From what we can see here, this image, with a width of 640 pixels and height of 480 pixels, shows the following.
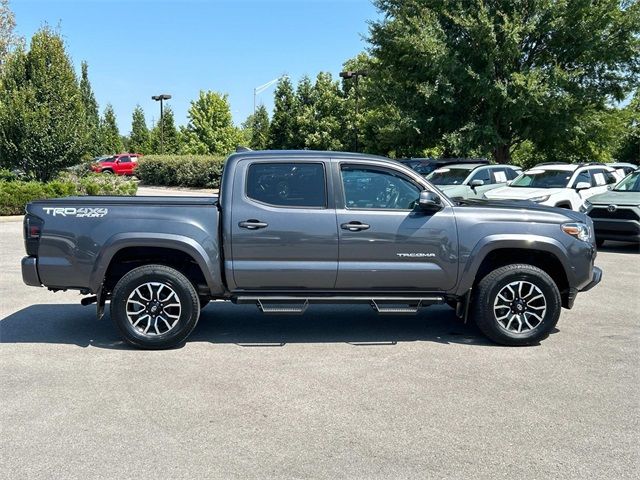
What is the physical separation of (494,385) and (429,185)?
81.9 inches

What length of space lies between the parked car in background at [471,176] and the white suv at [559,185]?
121 centimetres

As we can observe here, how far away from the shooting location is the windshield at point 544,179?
14445 mm

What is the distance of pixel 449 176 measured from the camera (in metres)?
16.9

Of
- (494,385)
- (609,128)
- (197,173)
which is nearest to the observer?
(494,385)

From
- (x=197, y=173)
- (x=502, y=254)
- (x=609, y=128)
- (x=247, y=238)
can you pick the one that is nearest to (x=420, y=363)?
(x=502, y=254)

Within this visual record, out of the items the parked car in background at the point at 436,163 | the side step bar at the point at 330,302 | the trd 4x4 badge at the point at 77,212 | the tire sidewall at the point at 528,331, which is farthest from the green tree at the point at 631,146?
the trd 4x4 badge at the point at 77,212

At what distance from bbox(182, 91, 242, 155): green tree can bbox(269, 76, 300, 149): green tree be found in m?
10.3

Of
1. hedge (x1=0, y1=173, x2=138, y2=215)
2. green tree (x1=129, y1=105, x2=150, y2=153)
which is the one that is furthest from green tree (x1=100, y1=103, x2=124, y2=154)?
hedge (x1=0, y1=173, x2=138, y2=215)

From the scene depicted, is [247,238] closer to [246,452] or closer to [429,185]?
[429,185]

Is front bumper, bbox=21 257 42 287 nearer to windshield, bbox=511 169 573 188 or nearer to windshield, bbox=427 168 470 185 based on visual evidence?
windshield, bbox=511 169 573 188

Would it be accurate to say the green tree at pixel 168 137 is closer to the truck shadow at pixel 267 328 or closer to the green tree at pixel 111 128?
the green tree at pixel 111 128

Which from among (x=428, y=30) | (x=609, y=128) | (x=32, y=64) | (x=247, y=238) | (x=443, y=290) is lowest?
(x=443, y=290)

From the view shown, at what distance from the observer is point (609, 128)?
971 inches

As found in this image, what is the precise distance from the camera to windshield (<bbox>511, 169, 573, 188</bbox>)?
1445 centimetres
